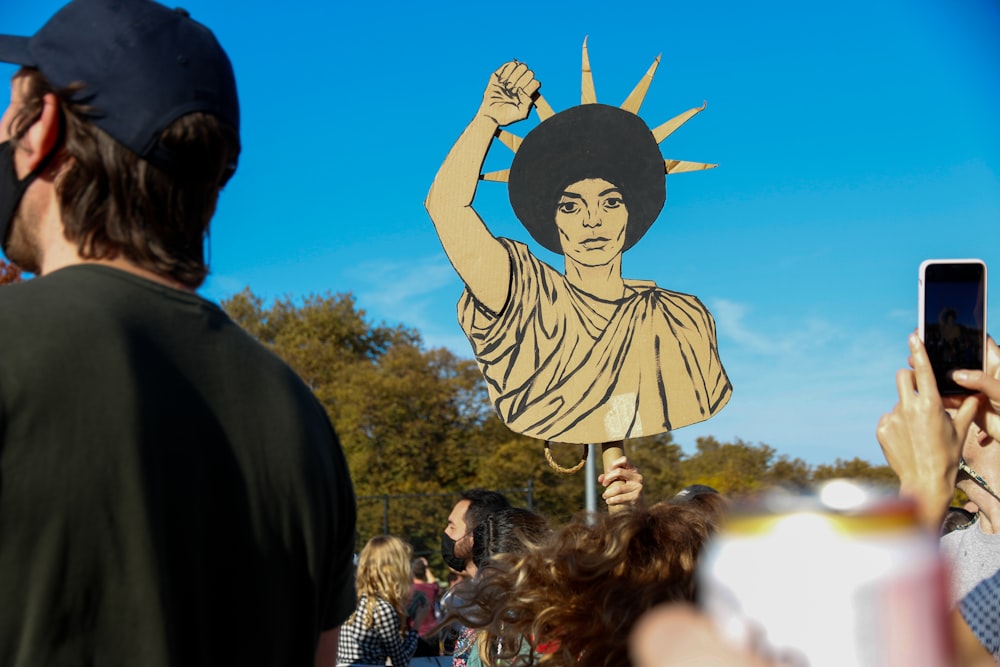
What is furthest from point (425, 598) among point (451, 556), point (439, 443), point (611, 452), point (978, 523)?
point (439, 443)

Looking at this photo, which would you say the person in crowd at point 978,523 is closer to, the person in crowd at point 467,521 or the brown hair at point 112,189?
the brown hair at point 112,189

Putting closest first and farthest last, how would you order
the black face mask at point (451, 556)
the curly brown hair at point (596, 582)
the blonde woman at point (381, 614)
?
the curly brown hair at point (596, 582) → the black face mask at point (451, 556) → the blonde woman at point (381, 614)

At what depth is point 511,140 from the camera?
10.4 ft

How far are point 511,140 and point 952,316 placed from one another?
6.72 ft

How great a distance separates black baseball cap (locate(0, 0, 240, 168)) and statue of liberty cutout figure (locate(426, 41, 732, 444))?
176cm

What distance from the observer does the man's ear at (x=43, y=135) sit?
125 centimetres

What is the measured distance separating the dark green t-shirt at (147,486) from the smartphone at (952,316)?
0.96m

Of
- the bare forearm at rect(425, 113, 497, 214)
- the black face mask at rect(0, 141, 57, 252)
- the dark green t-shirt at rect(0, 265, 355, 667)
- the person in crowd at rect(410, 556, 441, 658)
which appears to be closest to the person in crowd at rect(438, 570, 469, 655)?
the dark green t-shirt at rect(0, 265, 355, 667)

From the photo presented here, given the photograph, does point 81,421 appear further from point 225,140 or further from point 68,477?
point 225,140

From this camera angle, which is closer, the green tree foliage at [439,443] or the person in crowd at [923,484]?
the person in crowd at [923,484]

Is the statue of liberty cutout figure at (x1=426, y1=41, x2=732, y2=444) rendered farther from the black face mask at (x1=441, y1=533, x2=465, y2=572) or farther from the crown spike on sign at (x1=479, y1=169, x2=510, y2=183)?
the black face mask at (x1=441, y1=533, x2=465, y2=572)

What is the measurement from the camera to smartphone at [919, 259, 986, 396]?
1.30m

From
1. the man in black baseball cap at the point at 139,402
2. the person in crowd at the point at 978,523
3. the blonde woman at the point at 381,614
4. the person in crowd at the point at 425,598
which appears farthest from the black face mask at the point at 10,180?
the person in crowd at the point at 425,598

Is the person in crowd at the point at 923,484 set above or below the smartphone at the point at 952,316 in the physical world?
below
